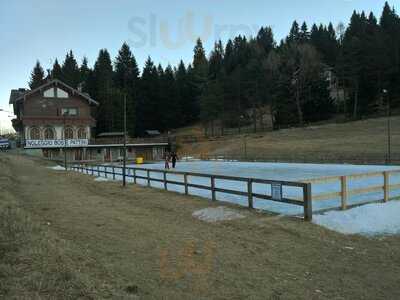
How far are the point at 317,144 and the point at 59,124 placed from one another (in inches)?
1632

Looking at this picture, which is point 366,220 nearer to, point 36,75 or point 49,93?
point 49,93

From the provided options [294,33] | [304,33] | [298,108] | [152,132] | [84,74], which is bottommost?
[152,132]

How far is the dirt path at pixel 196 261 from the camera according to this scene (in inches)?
196

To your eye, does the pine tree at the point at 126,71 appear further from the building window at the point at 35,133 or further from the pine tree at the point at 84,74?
the building window at the point at 35,133

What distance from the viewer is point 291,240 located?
8.16 metres

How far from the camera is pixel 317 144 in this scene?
187 ft

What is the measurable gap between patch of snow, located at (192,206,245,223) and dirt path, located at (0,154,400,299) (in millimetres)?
390

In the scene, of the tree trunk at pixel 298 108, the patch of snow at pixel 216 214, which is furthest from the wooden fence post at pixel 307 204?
the tree trunk at pixel 298 108

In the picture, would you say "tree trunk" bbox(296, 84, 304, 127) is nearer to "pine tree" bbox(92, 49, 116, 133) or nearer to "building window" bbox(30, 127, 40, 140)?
"pine tree" bbox(92, 49, 116, 133)

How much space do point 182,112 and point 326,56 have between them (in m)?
37.6

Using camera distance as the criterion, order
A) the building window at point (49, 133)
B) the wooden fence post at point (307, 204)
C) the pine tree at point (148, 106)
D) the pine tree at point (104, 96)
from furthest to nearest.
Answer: the pine tree at point (148, 106)
the pine tree at point (104, 96)
the building window at point (49, 133)
the wooden fence post at point (307, 204)

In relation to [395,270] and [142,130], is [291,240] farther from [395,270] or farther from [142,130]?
[142,130]

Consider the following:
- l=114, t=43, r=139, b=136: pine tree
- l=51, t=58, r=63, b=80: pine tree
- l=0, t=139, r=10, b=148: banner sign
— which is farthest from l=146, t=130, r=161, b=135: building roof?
l=0, t=139, r=10, b=148: banner sign

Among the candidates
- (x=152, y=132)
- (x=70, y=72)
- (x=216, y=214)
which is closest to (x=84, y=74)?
(x=70, y=72)
